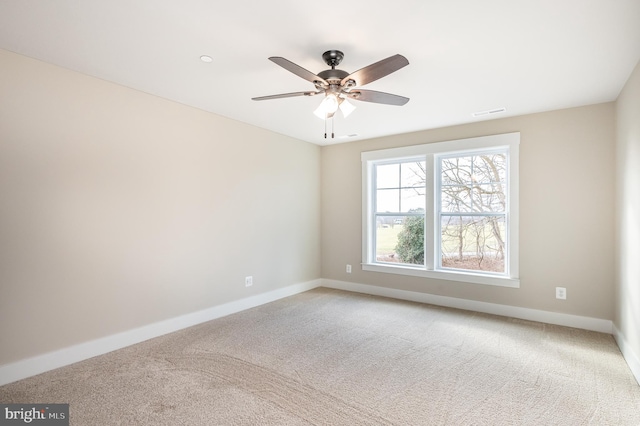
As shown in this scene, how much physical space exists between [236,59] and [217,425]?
2.59 m

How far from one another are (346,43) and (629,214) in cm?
289

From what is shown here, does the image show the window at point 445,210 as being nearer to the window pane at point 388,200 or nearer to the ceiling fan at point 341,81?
the window pane at point 388,200

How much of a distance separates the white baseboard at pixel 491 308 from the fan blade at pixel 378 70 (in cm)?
335

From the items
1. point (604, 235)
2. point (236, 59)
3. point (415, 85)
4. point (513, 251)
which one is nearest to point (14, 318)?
point (236, 59)

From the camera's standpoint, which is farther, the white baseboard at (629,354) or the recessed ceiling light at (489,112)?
the recessed ceiling light at (489,112)

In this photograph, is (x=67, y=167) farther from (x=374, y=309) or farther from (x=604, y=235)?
(x=604, y=235)

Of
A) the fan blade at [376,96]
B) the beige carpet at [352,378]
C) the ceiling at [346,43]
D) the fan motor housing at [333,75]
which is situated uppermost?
the ceiling at [346,43]

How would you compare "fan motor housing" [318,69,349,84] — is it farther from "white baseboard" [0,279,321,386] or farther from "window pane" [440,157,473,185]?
"white baseboard" [0,279,321,386]

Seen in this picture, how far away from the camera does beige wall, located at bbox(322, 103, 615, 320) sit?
346cm

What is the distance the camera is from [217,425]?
1923 mm

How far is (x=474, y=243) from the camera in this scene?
14.3 feet

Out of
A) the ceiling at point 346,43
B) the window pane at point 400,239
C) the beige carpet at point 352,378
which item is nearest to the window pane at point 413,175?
the window pane at point 400,239

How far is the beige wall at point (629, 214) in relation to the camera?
8.45 ft

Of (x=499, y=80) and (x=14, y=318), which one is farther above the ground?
(x=499, y=80)
